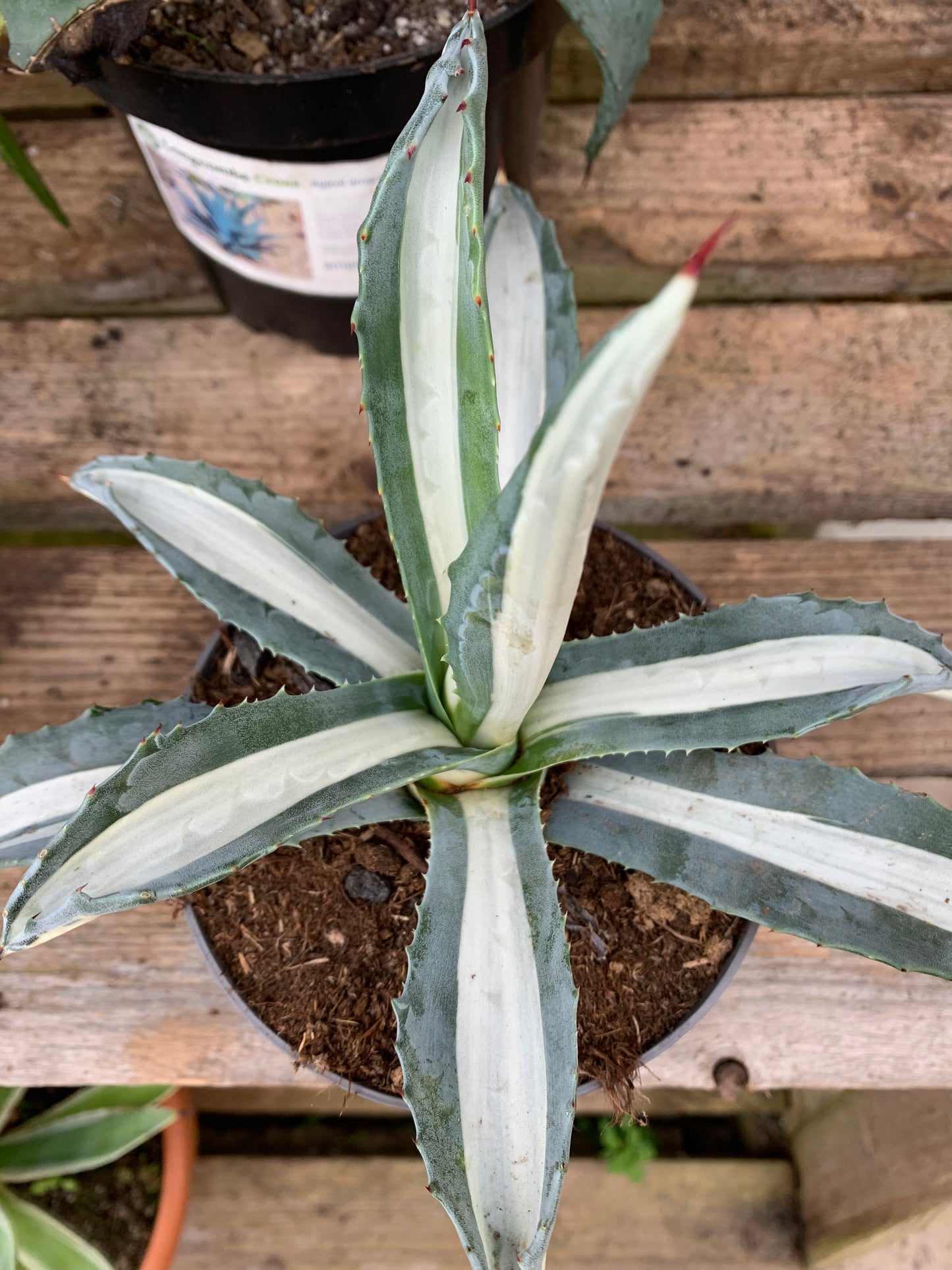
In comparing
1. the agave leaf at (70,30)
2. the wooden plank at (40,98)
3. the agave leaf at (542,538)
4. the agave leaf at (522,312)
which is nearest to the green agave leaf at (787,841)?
the agave leaf at (542,538)

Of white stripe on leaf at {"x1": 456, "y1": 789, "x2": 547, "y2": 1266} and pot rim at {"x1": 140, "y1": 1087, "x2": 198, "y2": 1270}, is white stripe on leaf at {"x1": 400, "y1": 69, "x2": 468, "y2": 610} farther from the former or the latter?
pot rim at {"x1": 140, "y1": 1087, "x2": 198, "y2": 1270}

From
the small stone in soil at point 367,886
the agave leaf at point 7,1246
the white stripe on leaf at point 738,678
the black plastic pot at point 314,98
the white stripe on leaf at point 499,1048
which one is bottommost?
the agave leaf at point 7,1246

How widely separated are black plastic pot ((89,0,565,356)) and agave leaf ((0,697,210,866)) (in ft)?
1.21

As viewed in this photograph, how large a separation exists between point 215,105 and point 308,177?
8cm

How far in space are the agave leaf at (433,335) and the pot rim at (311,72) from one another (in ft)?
0.60

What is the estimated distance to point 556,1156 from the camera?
43 cm

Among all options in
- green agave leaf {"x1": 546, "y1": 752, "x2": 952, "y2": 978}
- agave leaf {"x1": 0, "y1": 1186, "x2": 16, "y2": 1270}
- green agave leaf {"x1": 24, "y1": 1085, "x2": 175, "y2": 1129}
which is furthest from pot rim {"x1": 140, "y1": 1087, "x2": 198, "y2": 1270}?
green agave leaf {"x1": 546, "y1": 752, "x2": 952, "y2": 978}

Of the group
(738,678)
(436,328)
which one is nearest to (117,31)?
(436,328)

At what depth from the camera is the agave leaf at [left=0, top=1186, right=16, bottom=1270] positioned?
2.48 ft

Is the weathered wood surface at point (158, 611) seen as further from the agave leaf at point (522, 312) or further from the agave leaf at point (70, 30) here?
the agave leaf at point (70, 30)

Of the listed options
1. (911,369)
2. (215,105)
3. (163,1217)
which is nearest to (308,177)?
(215,105)

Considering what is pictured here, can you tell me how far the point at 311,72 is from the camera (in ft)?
1.82

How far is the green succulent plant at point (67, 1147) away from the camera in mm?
821

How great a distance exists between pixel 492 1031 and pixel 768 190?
0.77 meters
